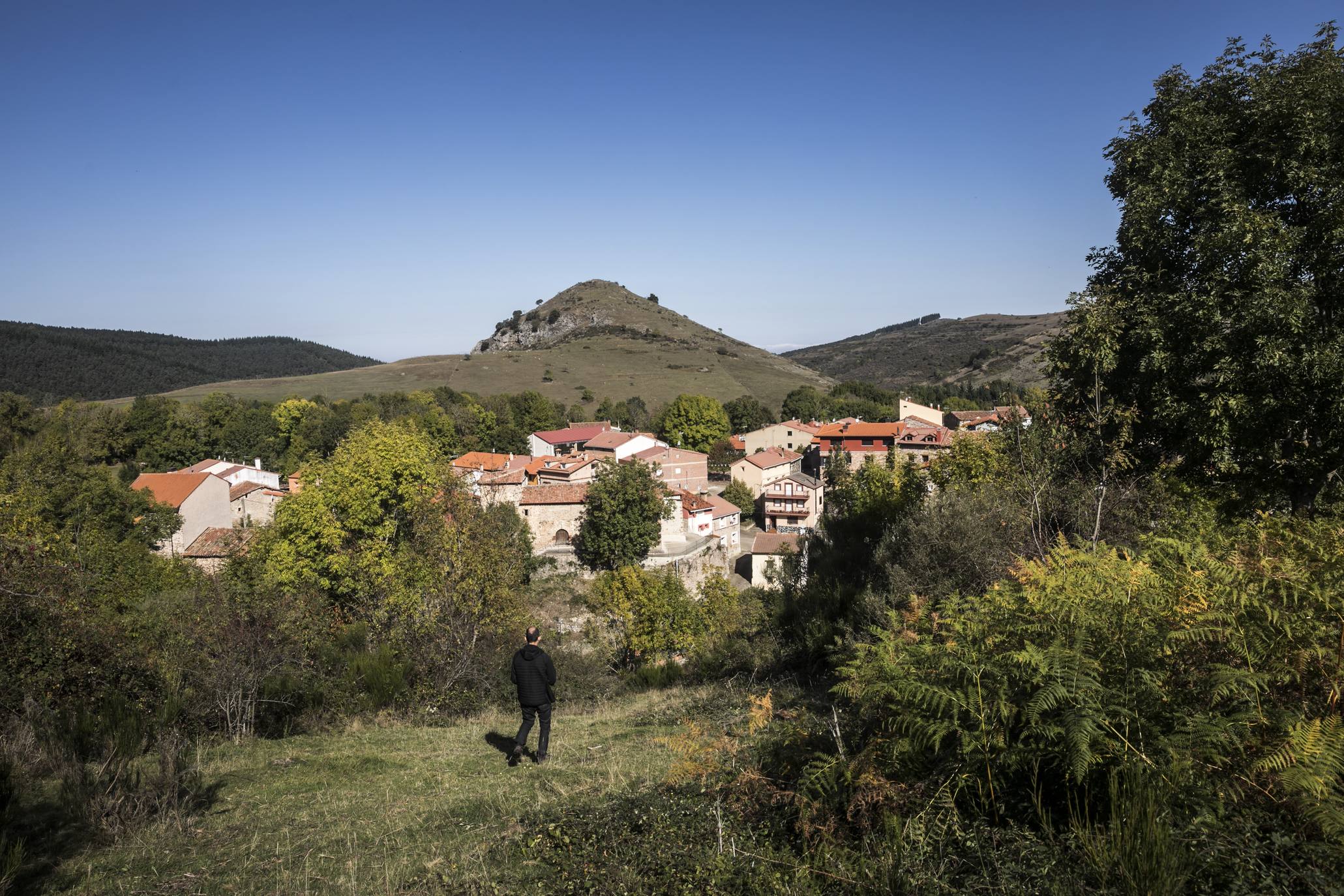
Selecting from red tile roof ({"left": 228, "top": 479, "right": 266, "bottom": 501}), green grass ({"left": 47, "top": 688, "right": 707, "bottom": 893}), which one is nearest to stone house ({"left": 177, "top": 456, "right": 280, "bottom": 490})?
red tile roof ({"left": 228, "top": 479, "right": 266, "bottom": 501})

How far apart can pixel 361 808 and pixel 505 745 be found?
2.65 m

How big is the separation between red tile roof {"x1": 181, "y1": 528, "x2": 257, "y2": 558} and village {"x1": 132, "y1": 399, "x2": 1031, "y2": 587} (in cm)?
12

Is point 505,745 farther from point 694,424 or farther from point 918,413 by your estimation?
point 918,413

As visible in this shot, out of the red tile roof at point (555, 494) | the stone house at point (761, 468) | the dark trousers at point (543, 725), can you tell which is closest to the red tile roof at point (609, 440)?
the stone house at point (761, 468)

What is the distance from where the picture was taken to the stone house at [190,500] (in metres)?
44.7

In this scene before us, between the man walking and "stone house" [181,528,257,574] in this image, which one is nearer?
the man walking

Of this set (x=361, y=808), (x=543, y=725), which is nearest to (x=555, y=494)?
(x=543, y=725)

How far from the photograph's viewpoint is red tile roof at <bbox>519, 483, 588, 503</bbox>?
2051 inches

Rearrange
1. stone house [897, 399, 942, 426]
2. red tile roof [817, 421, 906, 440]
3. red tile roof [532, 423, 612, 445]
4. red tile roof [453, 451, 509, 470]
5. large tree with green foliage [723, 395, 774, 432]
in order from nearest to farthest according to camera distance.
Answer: red tile roof [453, 451, 509, 470], red tile roof [817, 421, 906, 440], red tile roof [532, 423, 612, 445], stone house [897, 399, 942, 426], large tree with green foliage [723, 395, 774, 432]

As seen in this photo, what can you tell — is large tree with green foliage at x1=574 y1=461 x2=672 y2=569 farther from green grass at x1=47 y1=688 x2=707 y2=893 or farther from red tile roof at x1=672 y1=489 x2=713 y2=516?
green grass at x1=47 y1=688 x2=707 y2=893

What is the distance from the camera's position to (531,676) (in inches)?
308

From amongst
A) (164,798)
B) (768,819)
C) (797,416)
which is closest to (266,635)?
(164,798)

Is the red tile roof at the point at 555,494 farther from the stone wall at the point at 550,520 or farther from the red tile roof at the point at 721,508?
the red tile roof at the point at 721,508

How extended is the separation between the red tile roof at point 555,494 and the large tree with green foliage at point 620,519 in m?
3.34
